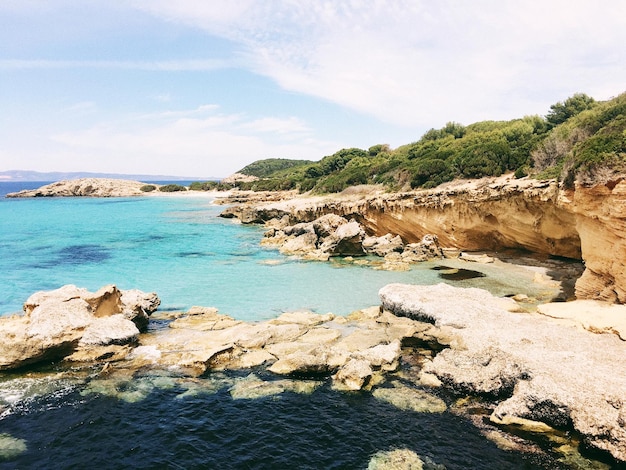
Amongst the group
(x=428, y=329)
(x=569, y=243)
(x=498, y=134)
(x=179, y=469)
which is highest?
(x=498, y=134)

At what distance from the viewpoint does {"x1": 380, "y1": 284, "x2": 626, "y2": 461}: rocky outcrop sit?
964 centimetres

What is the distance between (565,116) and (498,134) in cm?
719

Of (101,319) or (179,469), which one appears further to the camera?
(101,319)

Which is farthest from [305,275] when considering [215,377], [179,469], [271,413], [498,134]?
[498,134]

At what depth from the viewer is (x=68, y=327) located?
49.3ft

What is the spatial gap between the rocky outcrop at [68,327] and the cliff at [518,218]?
64.3 ft

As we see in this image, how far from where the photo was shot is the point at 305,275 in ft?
92.8

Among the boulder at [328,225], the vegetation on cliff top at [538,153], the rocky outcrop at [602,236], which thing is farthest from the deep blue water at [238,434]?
the boulder at [328,225]

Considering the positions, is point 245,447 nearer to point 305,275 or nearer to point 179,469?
point 179,469

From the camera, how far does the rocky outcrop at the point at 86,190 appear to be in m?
124

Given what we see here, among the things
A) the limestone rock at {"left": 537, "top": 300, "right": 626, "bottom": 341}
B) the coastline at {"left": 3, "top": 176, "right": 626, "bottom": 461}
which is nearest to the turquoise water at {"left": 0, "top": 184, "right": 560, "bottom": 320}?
the coastline at {"left": 3, "top": 176, "right": 626, "bottom": 461}

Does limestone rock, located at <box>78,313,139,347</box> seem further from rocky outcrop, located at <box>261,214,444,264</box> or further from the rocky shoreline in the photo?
rocky outcrop, located at <box>261,214,444,264</box>

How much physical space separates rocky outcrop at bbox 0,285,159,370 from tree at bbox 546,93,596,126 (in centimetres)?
4728

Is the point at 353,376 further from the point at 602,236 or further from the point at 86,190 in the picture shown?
the point at 86,190
